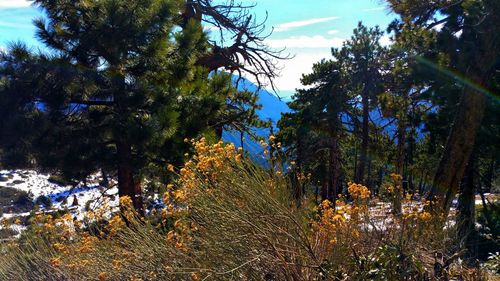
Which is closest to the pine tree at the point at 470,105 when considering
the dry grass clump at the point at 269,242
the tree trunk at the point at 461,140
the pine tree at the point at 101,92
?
the tree trunk at the point at 461,140

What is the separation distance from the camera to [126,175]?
8125mm

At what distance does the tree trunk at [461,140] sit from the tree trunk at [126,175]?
4.55m

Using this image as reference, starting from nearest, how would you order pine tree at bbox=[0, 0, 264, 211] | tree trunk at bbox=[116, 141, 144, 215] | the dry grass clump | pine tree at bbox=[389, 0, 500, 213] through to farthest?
the dry grass clump < pine tree at bbox=[389, 0, 500, 213] < pine tree at bbox=[0, 0, 264, 211] < tree trunk at bbox=[116, 141, 144, 215]

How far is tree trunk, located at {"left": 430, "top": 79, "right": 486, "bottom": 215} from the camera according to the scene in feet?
20.3

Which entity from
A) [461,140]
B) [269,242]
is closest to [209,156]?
[269,242]

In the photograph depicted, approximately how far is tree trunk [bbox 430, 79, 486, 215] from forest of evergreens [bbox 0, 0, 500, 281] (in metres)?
0.02

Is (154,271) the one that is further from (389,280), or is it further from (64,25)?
(64,25)

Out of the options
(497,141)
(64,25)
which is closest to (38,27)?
(64,25)

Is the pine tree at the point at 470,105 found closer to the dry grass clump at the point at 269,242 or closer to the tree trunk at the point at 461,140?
the tree trunk at the point at 461,140

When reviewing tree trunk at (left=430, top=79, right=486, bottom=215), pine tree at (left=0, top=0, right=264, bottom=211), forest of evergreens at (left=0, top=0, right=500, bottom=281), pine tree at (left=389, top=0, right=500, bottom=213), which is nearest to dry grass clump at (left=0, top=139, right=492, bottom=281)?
forest of evergreens at (left=0, top=0, right=500, bottom=281)

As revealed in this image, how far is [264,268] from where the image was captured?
3.08 m

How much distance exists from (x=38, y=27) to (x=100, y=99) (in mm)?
1402

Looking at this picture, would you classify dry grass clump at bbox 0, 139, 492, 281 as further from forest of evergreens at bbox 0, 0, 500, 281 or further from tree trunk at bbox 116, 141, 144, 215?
tree trunk at bbox 116, 141, 144, 215

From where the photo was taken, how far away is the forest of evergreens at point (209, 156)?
3.01 m
